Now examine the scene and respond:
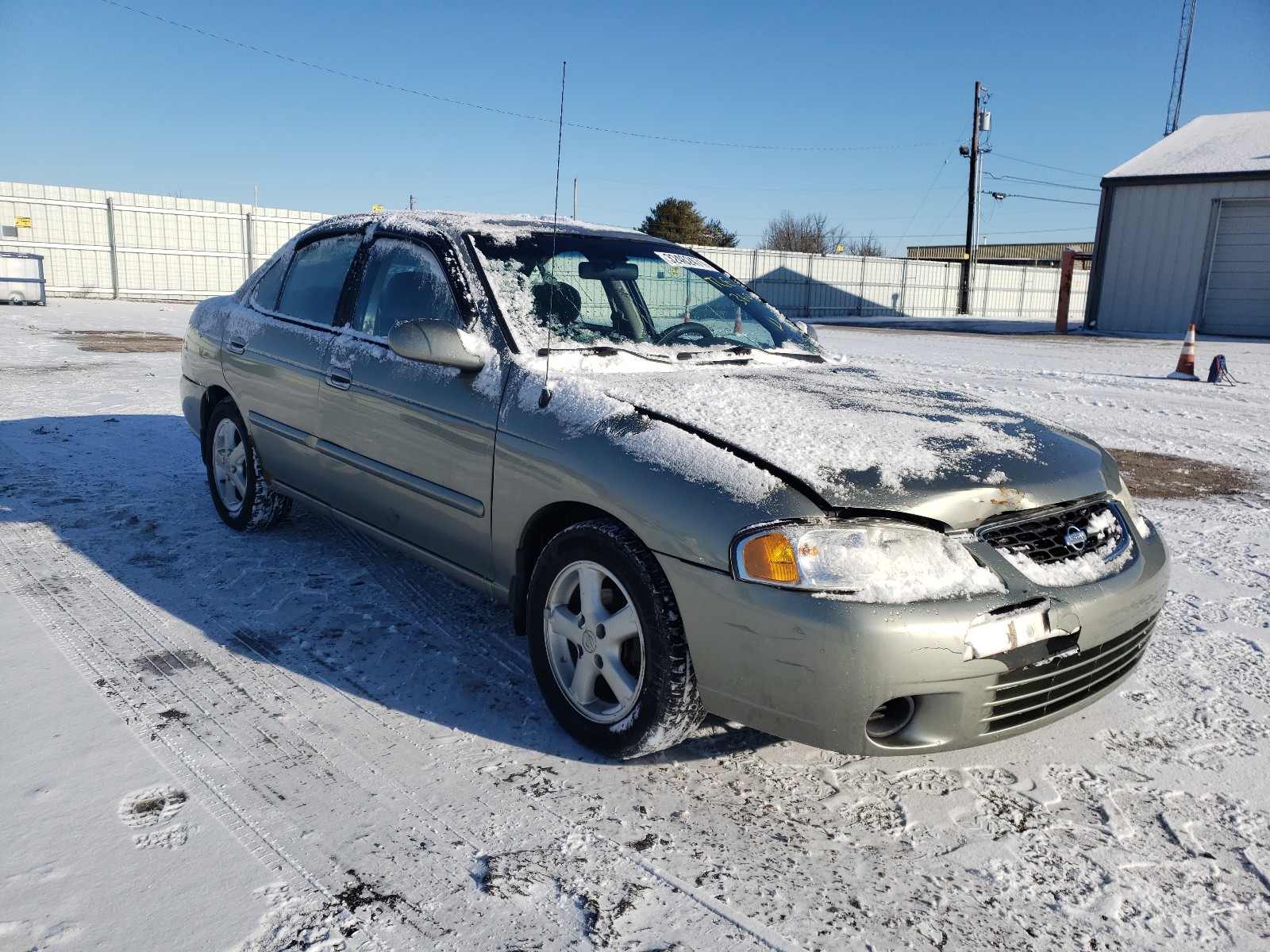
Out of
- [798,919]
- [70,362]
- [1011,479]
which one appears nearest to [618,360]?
[1011,479]

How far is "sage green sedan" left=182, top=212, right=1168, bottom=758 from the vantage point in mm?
2207

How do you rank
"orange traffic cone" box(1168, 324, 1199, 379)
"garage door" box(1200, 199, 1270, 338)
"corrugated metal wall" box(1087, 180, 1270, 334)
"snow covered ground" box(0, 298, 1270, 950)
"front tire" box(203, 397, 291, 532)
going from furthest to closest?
"corrugated metal wall" box(1087, 180, 1270, 334) → "garage door" box(1200, 199, 1270, 338) → "orange traffic cone" box(1168, 324, 1199, 379) → "front tire" box(203, 397, 291, 532) → "snow covered ground" box(0, 298, 1270, 950)

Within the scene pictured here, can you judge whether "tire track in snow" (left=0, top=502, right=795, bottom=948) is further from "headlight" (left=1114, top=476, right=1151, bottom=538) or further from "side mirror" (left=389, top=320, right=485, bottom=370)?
"headlight" (left=1114, top=476, right=1151, bottom=538)

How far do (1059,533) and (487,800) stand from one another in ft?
5.51

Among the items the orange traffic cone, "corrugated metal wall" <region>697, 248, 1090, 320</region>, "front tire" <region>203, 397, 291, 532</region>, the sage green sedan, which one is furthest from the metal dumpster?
the orange traffic cone

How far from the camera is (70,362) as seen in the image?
10742 mm

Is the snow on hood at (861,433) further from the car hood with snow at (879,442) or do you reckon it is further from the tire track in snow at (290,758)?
the tire track in snow at (290,758)

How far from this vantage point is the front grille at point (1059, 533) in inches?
94.3

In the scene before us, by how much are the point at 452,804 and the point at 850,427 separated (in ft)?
4.85

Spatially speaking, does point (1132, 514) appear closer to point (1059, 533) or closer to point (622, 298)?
point (1059, 533)

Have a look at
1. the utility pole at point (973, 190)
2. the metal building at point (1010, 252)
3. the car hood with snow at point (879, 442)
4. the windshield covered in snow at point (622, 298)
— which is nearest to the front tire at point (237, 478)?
the windshield covered in snow at point (622, 298)

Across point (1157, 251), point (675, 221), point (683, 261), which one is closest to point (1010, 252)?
point (675, 221)

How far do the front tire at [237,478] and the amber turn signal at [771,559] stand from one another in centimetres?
283

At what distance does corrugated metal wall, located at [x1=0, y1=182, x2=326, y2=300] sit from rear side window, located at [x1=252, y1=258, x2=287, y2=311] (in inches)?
924
